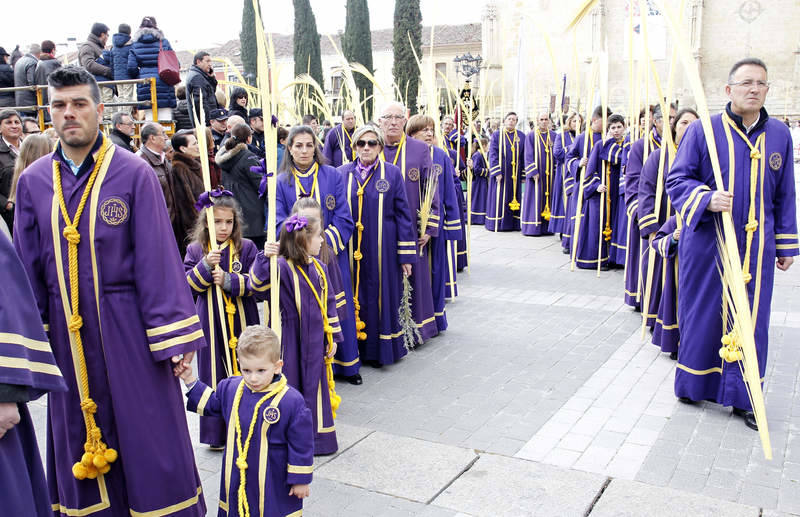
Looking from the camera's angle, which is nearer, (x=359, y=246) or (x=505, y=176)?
(x=359, y=246)

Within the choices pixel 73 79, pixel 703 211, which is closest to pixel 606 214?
pixel 703 211

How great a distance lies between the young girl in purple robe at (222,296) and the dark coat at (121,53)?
21.8 feet

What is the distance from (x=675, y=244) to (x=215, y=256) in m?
3.55

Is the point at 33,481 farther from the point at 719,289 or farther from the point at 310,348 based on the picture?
the point at 719,289

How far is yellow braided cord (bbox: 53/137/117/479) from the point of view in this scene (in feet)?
9.91

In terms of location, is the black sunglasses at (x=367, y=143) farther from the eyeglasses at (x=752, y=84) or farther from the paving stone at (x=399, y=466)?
the eyeglasses at (x=752, y=84)

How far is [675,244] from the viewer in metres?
5.70

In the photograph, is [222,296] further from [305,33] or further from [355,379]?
[305,33]

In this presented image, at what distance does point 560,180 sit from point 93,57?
25.7 ft

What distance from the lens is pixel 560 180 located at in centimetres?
1295

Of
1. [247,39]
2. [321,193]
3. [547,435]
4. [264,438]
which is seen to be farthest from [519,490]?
[247,39]

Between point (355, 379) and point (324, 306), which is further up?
point (324, 306)

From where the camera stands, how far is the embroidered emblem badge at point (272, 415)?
3.06m

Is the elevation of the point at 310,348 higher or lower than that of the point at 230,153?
lower
